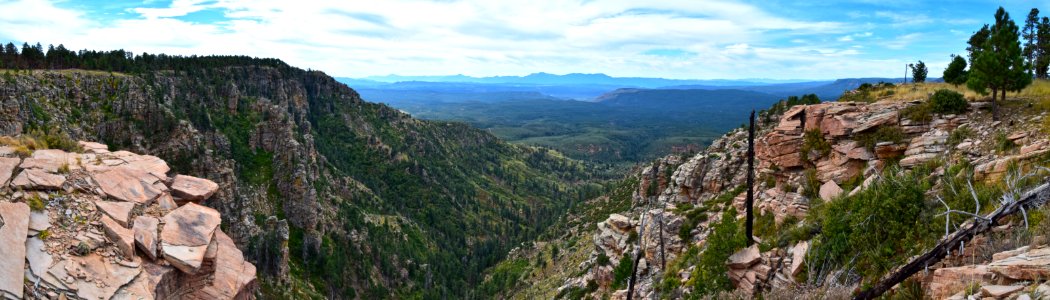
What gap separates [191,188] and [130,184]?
2.49 m

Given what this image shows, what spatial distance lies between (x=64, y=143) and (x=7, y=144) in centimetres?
244

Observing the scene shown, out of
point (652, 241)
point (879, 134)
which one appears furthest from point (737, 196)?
point (879, 134)

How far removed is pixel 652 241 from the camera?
36.5 m

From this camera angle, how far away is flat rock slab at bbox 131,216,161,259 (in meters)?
16.5

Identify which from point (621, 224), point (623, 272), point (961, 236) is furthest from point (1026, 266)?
point (621, 224)

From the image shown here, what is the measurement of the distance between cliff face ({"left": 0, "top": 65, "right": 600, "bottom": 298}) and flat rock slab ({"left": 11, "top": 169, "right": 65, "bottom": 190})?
Result: 50.4m

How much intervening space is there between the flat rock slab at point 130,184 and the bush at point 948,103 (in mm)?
35410

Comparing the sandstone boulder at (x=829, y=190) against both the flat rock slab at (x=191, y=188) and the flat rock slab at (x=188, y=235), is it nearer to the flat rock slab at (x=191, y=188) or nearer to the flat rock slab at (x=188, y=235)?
the flat rock slab at (x=188, y=235)

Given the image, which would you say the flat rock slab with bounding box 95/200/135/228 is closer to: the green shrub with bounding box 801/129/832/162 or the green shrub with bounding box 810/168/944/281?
the green shrub with bounding box 810/168/944/281

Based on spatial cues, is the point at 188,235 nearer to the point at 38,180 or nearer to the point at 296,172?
the point at 38,180

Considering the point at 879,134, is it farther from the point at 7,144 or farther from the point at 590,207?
the point at 590,207

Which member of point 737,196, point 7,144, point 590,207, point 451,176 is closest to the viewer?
point 7,144

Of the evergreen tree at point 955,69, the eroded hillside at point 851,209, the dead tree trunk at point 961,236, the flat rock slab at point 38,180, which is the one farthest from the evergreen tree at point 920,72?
the flat rock slab at point 38,180

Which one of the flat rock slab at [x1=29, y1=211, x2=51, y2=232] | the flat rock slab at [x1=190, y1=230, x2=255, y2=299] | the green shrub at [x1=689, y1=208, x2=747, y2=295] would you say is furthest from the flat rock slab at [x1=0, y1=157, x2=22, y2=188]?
the green shrub at [x1=689, y1=208, x2=747, y2=295]
